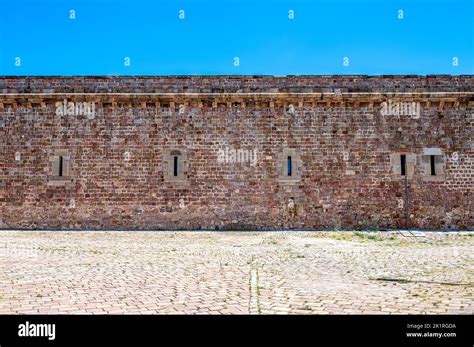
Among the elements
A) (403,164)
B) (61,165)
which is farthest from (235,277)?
(61,165)

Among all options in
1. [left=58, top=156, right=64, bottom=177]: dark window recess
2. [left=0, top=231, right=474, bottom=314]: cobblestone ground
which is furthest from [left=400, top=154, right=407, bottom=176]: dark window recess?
[left=58, top=156, right=64, bottom=177]: dark window recess

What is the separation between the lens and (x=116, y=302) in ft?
14.0

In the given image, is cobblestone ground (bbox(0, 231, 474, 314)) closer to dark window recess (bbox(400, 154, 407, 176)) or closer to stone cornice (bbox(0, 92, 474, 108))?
dark window recess (bbox(400, 154, 407, 176))

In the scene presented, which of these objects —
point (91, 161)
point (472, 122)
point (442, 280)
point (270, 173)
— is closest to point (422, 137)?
point (472, 122)

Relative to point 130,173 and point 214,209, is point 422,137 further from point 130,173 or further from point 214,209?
point 130,173

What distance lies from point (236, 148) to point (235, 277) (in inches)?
363

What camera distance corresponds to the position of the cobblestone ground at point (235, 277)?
418 centimetres

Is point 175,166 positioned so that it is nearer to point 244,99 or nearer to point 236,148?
point 236,148

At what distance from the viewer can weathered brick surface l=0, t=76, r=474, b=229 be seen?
14.5 m

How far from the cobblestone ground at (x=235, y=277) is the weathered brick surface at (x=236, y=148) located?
362cm

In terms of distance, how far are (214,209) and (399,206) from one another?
20.9ft

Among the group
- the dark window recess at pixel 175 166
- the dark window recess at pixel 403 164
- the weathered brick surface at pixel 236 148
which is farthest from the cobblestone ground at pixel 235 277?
the dark window recess at pixel 175 166

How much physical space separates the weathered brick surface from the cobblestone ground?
11.9 feet

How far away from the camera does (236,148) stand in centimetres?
1475
